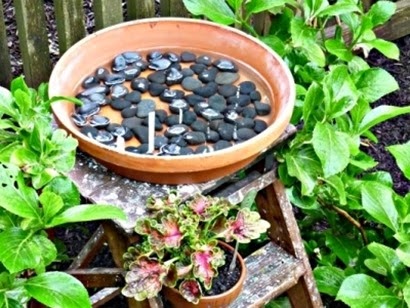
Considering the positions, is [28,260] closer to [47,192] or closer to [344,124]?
[47,192]

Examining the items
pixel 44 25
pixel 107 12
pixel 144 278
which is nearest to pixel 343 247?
pixel 144 278

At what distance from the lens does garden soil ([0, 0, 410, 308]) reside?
2.98 m

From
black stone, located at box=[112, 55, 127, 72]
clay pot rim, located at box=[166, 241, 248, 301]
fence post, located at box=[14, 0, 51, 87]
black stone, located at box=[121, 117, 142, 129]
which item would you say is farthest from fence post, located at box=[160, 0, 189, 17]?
clay pot rim, located at box=[166, 241, 248, 301]

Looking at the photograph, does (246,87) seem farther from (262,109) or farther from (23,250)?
(23,250)

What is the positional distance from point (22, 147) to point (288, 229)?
822 millimetres

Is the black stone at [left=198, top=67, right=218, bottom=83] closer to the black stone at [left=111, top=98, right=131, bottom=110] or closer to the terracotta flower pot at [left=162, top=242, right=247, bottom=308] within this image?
the black stone at [left=111, top=98, right=131, bottom=110]

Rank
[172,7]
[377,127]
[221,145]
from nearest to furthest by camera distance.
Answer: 1. [221,145]
2. [172,7]
3. [377,127]

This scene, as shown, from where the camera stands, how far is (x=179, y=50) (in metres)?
2.51

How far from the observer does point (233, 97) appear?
7.72 ft

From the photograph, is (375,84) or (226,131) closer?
(226,131)

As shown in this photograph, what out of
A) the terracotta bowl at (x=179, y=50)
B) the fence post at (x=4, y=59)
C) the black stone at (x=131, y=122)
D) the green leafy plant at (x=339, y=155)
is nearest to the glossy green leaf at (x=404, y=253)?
the green leafy plant at (x=339, y=155)

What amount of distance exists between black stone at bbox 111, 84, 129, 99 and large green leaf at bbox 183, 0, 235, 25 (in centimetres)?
38

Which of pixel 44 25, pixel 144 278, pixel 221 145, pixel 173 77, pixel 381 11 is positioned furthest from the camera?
pixel 381 11

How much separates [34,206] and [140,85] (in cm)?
62
